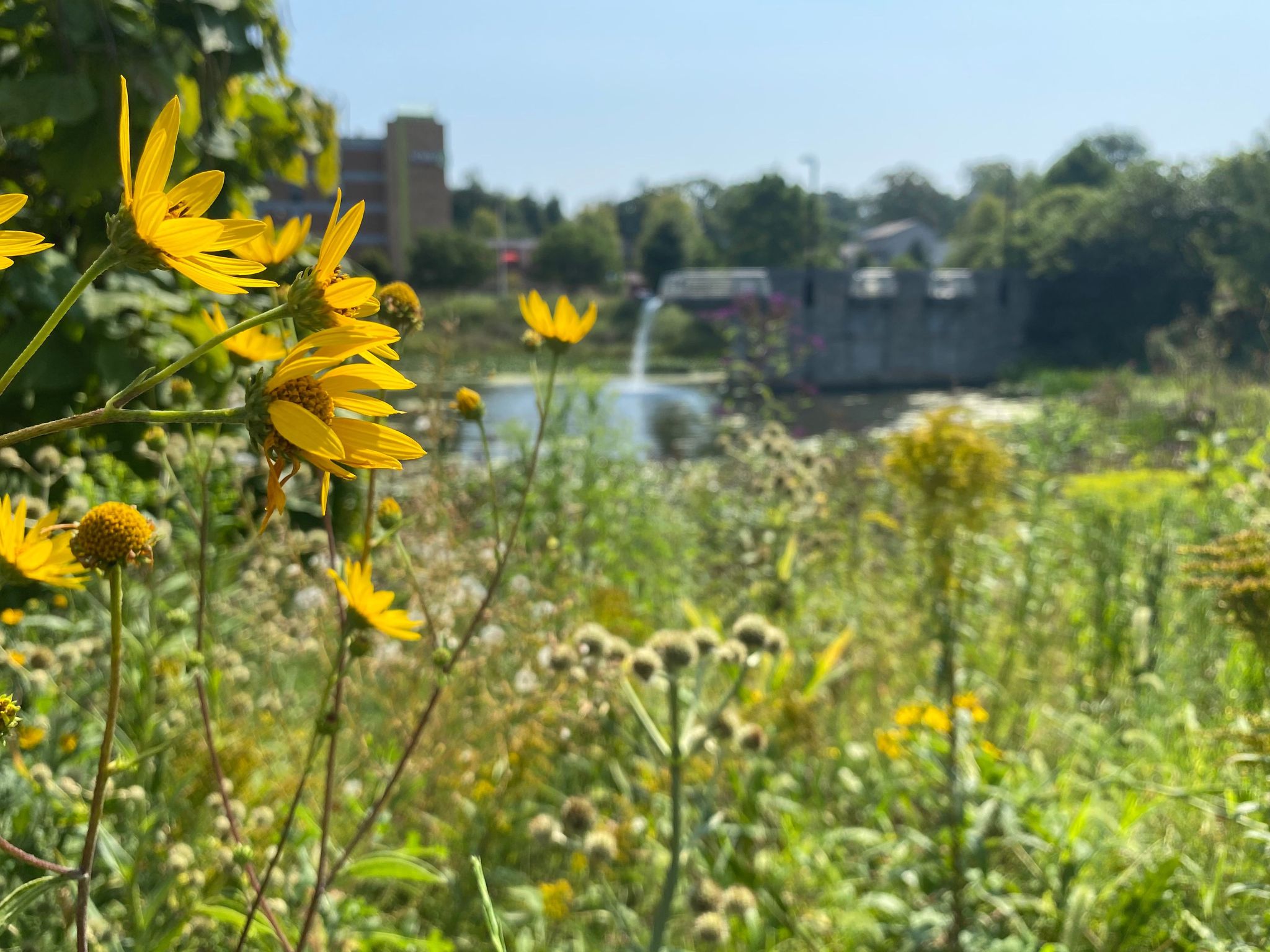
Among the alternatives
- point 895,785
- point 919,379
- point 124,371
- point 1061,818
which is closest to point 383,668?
point 124,371

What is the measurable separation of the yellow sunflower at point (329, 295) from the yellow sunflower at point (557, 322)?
51 centimetres

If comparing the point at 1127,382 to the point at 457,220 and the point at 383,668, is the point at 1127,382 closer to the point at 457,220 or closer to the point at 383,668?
the point at 383,668

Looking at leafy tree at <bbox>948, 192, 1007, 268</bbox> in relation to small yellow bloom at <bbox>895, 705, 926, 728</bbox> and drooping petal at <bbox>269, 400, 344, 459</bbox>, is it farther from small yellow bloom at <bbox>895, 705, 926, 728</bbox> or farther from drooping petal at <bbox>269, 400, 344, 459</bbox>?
drooping petal at <bbox>269, 400, 344, 459</bbox>

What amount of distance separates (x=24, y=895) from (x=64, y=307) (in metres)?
0.33

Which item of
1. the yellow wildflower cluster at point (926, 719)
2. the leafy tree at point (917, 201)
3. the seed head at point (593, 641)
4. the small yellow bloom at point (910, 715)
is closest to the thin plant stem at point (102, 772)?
the seed head at point (593, 641)

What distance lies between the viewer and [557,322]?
3.35 ft

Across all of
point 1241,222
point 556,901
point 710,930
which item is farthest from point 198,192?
point 1241,222

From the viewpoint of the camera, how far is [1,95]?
125cm

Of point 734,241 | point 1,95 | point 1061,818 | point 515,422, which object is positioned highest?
point 734,241

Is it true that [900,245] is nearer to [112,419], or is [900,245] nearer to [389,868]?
[389,868]

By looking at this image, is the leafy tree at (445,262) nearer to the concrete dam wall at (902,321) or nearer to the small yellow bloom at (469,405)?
the concrete dam wall at (902,321)

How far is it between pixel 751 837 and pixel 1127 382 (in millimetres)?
14776

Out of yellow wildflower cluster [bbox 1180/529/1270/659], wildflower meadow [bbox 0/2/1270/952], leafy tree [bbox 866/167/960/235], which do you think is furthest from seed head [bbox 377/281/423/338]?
leafy tree [bbox 866/167/960/235]

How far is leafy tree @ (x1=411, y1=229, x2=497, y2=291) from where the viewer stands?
30.3 metres
